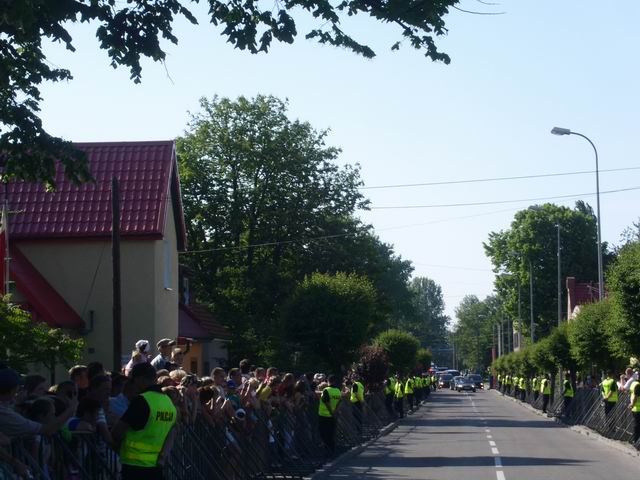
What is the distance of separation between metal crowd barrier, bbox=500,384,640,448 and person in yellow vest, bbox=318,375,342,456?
6.70 metres

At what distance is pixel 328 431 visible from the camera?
23.1 meters

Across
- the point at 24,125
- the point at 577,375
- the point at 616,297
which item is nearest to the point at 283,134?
the point at 577,375

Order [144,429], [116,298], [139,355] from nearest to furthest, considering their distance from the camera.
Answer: [144,429], [139,355], [116,298]

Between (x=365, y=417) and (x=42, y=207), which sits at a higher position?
(x=42, y=207)

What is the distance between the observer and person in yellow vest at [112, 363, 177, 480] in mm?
10031

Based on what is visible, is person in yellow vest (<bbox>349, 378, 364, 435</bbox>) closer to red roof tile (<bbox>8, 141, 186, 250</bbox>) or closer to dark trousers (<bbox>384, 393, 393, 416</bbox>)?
red roof tile (<bbox>8, 141, 186, 250</bbox>)

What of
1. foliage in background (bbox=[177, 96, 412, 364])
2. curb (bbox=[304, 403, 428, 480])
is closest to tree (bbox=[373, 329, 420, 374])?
foliage in background (bbox=[177, 96, 412, 364])

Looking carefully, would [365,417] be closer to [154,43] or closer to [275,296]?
[275,296]

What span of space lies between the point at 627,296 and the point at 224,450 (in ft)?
37.7

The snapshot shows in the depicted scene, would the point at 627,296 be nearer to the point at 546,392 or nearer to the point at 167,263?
the point at 167,263

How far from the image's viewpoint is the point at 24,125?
1353cm

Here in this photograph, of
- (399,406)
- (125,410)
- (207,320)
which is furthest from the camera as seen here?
(207,320)

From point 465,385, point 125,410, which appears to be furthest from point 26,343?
point 465,385

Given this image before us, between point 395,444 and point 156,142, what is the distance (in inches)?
456
